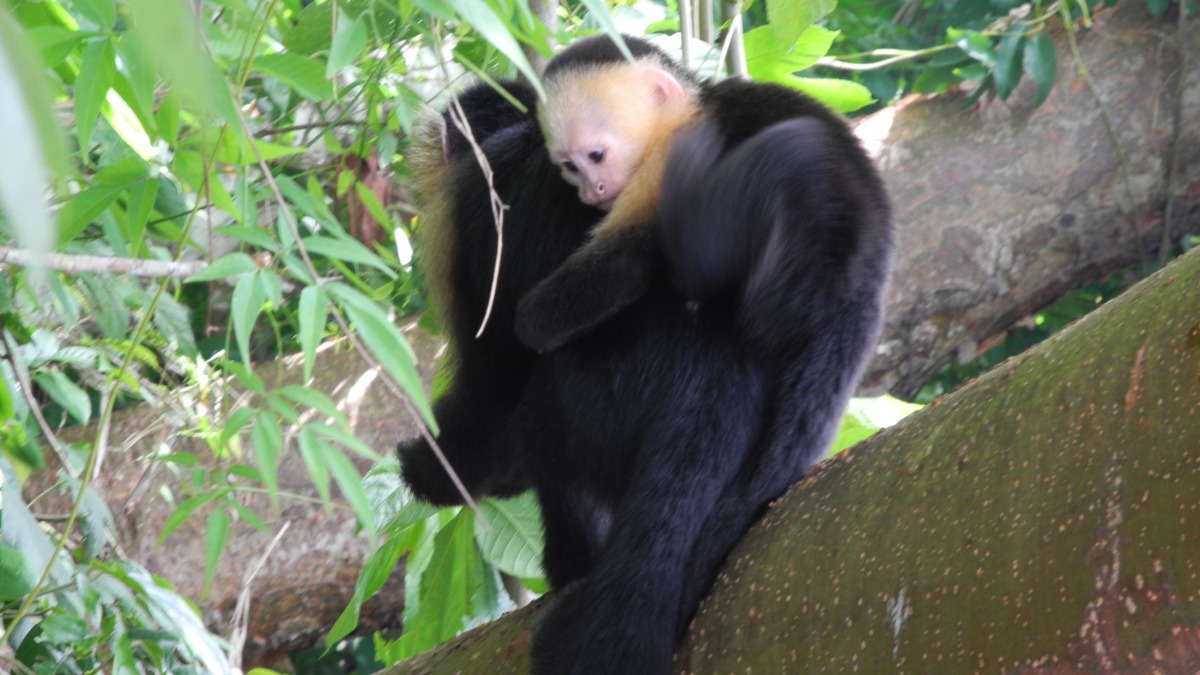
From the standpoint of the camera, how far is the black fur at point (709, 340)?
1.28 metres

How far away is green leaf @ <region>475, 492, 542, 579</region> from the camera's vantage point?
73.7 inches

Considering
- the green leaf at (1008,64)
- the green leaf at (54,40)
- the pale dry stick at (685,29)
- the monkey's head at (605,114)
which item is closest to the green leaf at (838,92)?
the pale dry stick at (685,29)

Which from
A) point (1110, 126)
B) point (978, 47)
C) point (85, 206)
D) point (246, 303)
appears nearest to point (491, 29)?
point (246, 303)

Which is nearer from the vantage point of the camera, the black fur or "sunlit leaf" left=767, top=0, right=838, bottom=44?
the black fur

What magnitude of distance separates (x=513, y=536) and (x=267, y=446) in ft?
3.10

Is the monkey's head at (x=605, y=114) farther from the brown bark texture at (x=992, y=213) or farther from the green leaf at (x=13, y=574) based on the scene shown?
the brown bark texture at (x=992, y=213)

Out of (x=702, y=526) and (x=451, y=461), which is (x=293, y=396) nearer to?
(x=702, y=526)

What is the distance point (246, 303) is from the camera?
0.96 meters

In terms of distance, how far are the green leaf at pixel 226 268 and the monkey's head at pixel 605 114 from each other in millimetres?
643

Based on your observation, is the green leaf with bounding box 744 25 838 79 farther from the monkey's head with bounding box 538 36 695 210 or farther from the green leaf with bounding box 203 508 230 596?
the green leaf with bounding box 203 508 230 596

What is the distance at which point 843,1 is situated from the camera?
3.77m

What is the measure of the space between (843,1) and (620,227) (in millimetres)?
2625

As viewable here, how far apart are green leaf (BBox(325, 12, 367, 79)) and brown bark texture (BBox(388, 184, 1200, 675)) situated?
594mm

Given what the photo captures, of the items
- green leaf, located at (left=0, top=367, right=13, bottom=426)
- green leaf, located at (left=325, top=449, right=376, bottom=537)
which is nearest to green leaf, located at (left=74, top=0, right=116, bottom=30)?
green leaf, located at (left=325, top=449, right=376, bottom=537)
